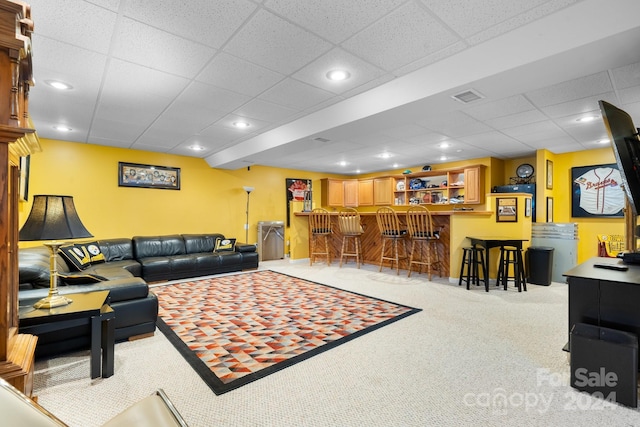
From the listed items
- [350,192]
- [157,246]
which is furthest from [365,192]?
[157,246]

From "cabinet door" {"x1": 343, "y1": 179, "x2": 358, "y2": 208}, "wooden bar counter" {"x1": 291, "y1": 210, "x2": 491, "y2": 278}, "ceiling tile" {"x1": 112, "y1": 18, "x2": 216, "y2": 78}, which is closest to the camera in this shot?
"ceiling tile" {"x1": 112, "y1": 18, "x2": 216, "y2": 78}

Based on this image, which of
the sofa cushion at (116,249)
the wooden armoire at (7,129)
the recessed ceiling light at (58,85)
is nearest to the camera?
the wooden armoire at (7,129)

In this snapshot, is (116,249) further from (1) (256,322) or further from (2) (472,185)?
(2) (472,185)

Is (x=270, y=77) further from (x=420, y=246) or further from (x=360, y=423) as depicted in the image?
(x=420, y=246)

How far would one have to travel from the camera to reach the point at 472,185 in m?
6.77

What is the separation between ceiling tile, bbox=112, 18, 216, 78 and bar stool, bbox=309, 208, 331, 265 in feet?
14.3

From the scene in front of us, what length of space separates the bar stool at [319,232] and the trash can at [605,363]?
5.01 meters

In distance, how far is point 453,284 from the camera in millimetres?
4930

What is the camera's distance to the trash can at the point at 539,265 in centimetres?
481

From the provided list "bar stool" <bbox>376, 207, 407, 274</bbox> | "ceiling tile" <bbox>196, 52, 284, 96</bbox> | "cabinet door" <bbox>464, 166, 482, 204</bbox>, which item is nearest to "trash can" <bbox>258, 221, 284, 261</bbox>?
"bar stool" <bbox>376, 207, 407, 274</bbox>

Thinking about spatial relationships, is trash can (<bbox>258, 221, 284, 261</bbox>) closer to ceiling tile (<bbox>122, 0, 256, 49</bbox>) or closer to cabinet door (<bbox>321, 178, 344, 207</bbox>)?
cabinet door (<bbox>321, 178, 344, 207</bbox>)

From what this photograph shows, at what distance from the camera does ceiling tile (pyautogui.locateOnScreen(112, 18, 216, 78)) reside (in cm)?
222

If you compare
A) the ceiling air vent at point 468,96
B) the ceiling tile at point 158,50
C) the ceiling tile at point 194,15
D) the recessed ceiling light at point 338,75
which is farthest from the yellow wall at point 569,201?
the ceiling tile at point 158,50

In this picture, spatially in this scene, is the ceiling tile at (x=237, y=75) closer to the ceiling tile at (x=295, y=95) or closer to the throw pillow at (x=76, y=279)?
the ceiling tile at (x=295, y=95)
